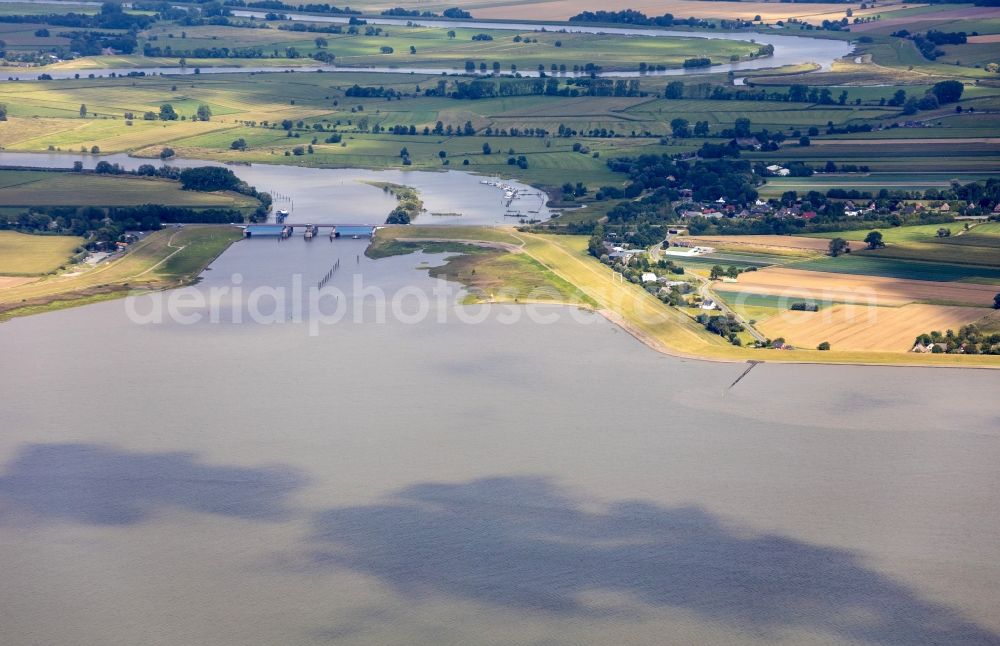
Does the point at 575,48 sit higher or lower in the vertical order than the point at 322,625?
higher

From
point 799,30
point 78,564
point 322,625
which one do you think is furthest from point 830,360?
point 799,30

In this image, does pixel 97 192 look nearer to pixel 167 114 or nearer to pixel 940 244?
pixel 167 114

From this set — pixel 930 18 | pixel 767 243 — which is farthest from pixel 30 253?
pixel 930 18

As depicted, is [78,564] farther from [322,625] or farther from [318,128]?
[318,128]

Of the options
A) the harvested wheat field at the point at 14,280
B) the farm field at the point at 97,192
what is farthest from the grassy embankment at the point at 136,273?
the farm field at the point at 97,192

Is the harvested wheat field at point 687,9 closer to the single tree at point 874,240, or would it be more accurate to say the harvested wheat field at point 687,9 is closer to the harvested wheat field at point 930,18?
the harvested wheat field at point 930,18

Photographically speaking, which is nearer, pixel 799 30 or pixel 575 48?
pixel 575 48

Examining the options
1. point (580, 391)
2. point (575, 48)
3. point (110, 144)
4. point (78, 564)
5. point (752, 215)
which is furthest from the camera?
point (575, 48)
